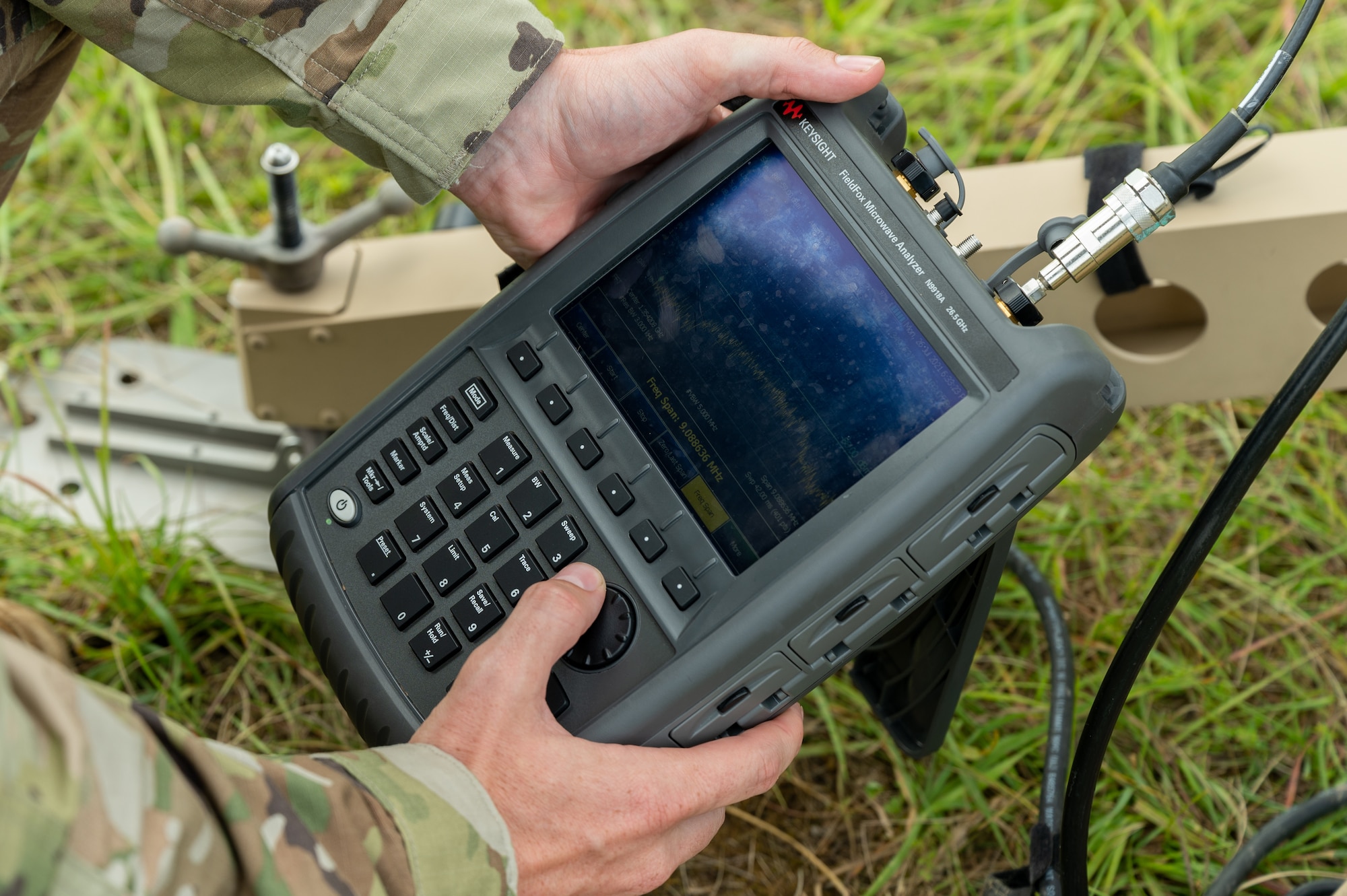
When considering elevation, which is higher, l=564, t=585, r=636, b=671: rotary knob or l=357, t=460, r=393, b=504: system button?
l=357, t=460, r=393, b=504: system button

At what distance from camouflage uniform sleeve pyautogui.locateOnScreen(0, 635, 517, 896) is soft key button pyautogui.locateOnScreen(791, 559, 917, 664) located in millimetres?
247

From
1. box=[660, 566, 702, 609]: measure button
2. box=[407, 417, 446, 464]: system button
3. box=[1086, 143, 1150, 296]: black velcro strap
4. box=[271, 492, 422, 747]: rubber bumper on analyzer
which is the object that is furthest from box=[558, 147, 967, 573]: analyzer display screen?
box=[1086, 143, 1150, 296]: black velcro strap

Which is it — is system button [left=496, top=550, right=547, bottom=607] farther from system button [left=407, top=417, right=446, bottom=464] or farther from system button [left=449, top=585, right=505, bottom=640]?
system button [left=407, top=417, right=446, bottom=464]

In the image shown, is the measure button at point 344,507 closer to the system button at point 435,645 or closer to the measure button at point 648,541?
the system button at point 435,645

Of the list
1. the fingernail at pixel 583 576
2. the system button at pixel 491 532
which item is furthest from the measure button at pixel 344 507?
the fingernail at pixel 583 576

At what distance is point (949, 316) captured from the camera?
0.77 meters

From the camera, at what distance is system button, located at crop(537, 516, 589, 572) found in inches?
33.0

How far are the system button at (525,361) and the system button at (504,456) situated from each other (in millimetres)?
55

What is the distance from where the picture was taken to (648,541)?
83 centimetres

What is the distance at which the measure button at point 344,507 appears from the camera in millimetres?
891

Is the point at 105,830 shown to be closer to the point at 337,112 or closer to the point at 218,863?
the point at 218,863

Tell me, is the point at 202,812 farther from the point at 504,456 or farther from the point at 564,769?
the point at 504,456

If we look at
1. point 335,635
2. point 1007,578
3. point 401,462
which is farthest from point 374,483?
point 1007,578

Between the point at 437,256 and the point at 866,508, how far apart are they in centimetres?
71
